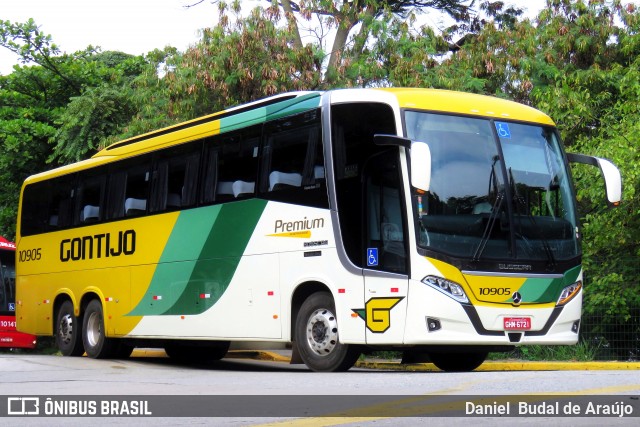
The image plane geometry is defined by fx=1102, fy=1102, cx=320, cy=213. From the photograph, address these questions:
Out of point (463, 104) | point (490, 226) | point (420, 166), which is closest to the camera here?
point (420, 166)

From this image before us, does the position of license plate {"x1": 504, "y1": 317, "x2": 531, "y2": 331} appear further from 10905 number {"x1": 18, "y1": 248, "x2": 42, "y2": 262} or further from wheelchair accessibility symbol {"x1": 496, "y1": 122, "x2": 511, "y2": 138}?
10905 number {"x1": 18, "y1": 248, "x2": 42, "y2": 262}

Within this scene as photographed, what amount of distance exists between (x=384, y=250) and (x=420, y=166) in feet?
4.69

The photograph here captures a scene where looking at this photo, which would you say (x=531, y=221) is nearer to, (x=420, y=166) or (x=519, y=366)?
(x=420, y=166)

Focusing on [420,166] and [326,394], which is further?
[420,166]

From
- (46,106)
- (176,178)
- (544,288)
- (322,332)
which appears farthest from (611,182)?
(46,106)

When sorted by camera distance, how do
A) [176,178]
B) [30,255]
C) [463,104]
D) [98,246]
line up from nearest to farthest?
[463,104], [176,178], [98,246], [30,255]

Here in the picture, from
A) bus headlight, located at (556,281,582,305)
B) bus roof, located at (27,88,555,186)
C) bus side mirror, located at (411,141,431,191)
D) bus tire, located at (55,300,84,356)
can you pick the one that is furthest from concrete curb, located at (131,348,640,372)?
bus tire, located at (55,300,84,356)

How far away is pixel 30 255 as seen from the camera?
72.0 feet

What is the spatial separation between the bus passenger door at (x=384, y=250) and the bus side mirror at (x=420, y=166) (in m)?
0.79

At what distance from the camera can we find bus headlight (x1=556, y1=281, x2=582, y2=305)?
46.0 ft

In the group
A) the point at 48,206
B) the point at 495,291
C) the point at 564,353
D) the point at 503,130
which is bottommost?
the point at 564,353

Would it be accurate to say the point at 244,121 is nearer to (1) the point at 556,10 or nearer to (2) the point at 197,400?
(2) the point at 197,400

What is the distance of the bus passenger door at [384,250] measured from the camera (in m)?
13.3

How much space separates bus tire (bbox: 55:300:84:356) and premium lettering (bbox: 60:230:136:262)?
98 centimetres
